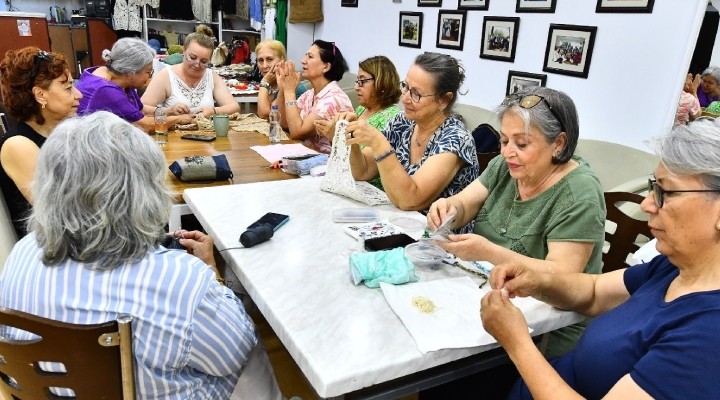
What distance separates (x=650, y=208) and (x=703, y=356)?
0.32 metres

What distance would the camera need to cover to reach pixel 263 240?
59.6 inches

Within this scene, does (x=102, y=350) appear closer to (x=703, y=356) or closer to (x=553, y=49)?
(x=703, y=356)

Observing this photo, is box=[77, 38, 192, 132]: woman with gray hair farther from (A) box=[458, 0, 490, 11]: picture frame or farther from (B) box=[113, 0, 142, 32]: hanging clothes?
(B) box=[113, 0, 142, 32]: hanging clothes

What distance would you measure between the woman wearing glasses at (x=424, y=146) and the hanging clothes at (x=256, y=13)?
5517 mm

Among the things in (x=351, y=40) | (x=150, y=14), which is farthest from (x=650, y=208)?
(x=150, y=14)

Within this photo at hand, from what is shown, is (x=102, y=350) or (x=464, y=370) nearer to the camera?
(x=102, y=350)

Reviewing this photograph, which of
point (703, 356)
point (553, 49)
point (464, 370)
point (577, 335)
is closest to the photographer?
point (703, 356)

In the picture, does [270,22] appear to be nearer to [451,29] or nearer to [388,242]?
[451,29]

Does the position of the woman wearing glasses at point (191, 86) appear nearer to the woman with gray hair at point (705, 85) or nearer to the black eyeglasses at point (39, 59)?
the black eyeglasses at point (39, 59)

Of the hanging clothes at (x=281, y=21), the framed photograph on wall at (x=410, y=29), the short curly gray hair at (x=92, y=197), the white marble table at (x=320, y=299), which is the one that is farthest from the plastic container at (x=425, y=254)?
the hanging clothes at (x=281, y=21)

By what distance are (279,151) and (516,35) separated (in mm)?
2134

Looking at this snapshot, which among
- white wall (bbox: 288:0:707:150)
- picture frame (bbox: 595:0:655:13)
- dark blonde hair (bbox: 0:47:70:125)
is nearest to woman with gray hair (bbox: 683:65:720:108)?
white wall (bbox: 288:0:707:150)

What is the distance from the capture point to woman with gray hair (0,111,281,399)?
101cm

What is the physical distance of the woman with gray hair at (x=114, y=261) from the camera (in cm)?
101
